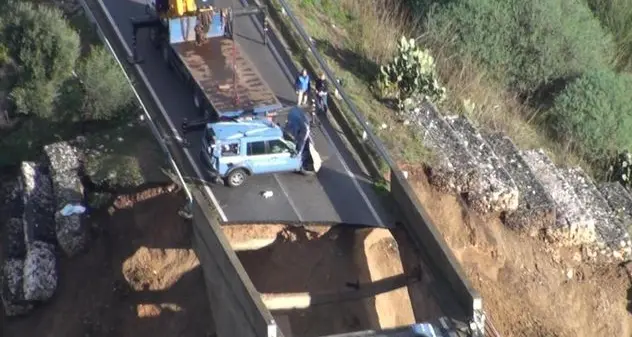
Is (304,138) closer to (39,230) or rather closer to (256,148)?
(256,148)

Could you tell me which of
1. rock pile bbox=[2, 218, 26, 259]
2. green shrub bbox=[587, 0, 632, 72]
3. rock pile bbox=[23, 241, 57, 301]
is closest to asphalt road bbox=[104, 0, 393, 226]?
rock pile bbox=[23, 241, 57, 301]

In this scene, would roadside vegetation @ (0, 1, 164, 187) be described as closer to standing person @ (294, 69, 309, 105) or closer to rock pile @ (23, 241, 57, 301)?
rock pile @ (23, 241, 57, 301)

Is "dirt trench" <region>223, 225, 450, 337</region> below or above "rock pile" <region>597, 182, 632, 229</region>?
below

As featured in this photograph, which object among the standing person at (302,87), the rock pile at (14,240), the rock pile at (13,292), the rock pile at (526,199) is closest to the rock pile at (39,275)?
the rock pile at (13,292)

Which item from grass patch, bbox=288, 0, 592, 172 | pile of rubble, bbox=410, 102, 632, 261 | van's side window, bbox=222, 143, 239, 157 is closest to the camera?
van's side window, bbox=222, 143, 239, 157

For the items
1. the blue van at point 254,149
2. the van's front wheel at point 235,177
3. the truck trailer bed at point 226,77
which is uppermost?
the truck trailer bed at point 226,77

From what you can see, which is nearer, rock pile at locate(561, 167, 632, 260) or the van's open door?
the van's open door

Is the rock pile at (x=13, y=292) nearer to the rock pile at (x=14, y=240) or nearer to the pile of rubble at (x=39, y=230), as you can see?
the pile of rubble at (x=39, y=230)

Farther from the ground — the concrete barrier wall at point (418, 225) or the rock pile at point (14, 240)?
the concrete barrier wall at point (418, 225)
